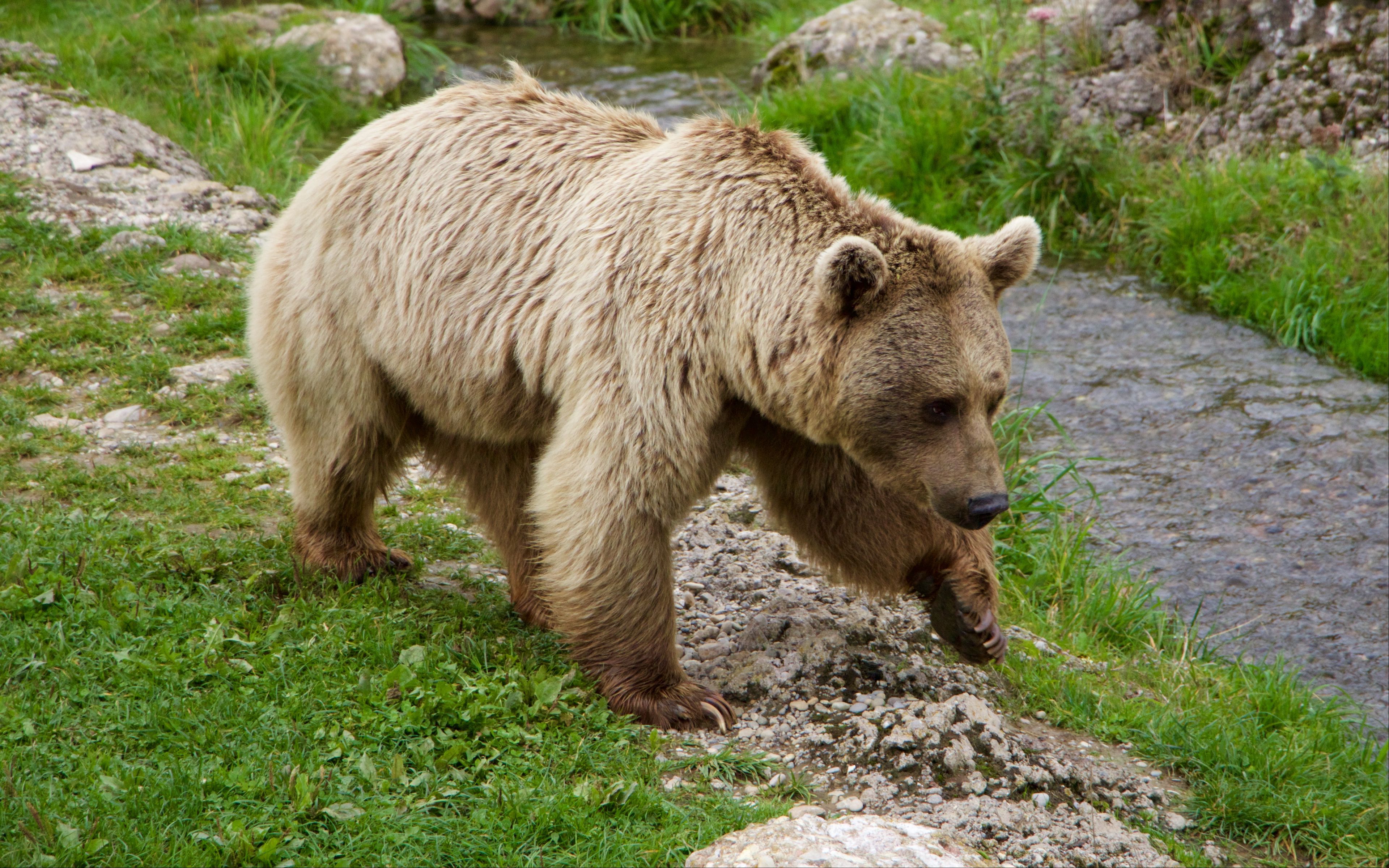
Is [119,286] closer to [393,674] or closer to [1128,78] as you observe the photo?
[393,674]

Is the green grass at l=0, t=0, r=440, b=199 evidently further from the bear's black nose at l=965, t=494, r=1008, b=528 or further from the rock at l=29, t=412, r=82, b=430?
the bear's black nose at l=965, t=494, r=1008, b=528

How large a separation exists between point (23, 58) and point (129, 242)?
2402 millimetres

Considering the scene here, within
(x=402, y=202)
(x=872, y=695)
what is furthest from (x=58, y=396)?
(x=872, y=695)

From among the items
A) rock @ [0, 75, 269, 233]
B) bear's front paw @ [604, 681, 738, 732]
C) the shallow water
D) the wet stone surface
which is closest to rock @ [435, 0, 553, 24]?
the shallow water

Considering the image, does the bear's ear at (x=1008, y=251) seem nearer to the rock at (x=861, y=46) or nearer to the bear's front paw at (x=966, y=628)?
the bear's front paw at (x=966, y=628)

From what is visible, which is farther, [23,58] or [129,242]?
[23,58]

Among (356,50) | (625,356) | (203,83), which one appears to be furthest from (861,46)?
(625,356)

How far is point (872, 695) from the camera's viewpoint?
13.0ft

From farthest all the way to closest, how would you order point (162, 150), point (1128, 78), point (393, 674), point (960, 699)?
1. point (1128, 78)
2. point (162, 150)
3. point (960, 699)
4. point (393, 674)

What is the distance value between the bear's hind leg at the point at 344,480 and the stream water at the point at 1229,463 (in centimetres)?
320

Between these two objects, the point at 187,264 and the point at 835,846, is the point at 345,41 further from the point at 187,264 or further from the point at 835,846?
the point at 835,846

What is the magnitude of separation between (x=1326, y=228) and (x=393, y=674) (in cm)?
608

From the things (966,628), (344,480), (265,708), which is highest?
(966,628)

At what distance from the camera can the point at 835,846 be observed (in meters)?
2.94
